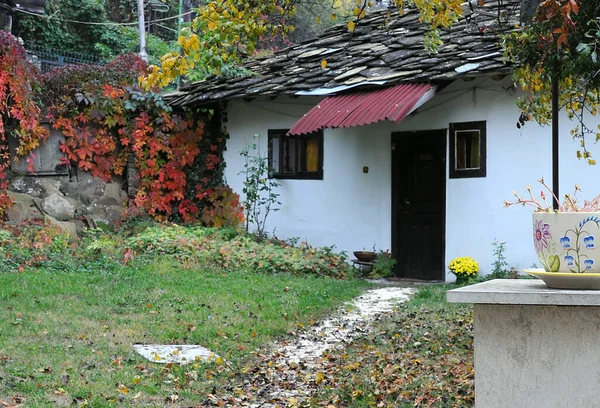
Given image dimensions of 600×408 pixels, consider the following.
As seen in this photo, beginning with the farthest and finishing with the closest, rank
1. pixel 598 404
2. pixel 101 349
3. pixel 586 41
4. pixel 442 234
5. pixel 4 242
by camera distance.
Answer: pixel 442 234
pixel 4 242
pixel 101 349
pixel 586 41
pixel 598 404

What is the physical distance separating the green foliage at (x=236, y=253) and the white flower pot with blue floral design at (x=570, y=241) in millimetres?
7512

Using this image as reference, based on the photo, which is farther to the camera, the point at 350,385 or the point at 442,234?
the point at 442,234

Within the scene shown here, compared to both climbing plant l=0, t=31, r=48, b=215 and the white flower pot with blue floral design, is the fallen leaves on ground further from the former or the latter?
climbing plant l=0, t=31, r=48, b=215

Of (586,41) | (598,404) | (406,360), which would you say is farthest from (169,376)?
(586,41)

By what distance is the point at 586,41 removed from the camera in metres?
5.30

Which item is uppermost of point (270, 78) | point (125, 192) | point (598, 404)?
point (270, 78)

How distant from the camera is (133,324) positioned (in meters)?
7.30

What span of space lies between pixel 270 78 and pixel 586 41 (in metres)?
8.44

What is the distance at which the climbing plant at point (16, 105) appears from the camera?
1184 cm

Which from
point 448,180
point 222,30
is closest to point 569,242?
point 222,30

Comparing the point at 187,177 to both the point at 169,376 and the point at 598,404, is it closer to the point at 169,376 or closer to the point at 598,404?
the point at 169,376

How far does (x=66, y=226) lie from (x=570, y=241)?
Result: 32.4 feet

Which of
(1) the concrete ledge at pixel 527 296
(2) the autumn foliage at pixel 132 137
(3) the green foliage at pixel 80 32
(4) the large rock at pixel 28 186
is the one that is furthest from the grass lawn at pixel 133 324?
(3) the green foliage at pixel 80 32

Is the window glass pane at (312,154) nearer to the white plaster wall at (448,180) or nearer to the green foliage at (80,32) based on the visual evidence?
the white plaster wall at (448,180)
